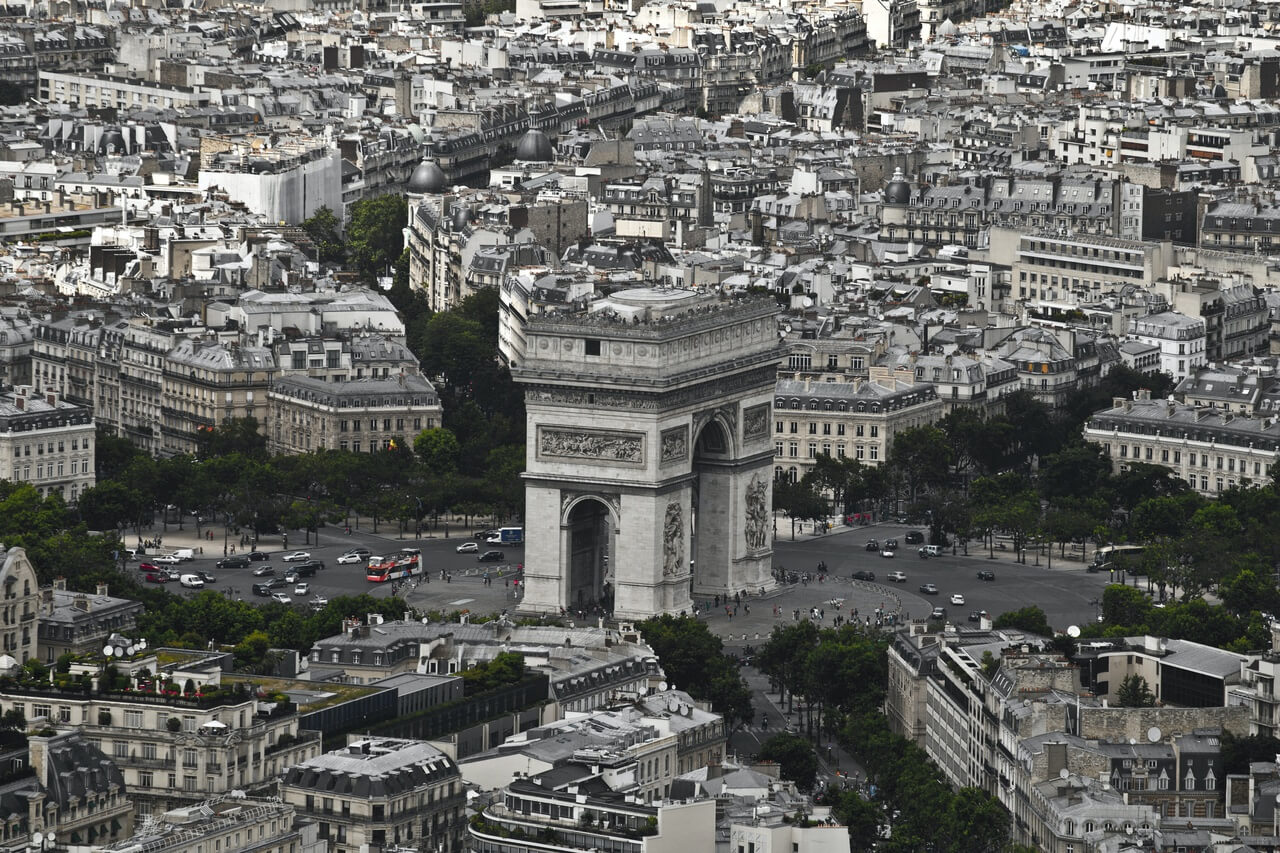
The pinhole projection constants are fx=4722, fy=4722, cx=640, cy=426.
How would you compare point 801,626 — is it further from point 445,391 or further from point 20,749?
point 445,391

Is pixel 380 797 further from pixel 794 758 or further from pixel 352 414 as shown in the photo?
pixel 352 414

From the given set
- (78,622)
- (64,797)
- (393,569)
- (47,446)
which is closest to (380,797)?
(64,797)

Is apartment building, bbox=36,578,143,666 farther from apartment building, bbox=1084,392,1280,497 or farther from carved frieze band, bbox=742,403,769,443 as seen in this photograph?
apartment building, bbox=1084,392,1280,497

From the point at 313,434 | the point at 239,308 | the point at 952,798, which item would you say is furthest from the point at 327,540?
the point at 952,798

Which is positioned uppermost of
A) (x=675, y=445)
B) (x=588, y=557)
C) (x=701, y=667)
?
(x=675, y=445)

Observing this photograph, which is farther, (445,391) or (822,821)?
(445,391)

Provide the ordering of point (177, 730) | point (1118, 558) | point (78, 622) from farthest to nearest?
point (1118, 558) < point (78, 622) < point (177, 730)

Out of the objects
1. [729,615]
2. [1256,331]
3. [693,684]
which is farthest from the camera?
[1256,331]

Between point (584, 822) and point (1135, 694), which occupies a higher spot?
point (584, 822)
